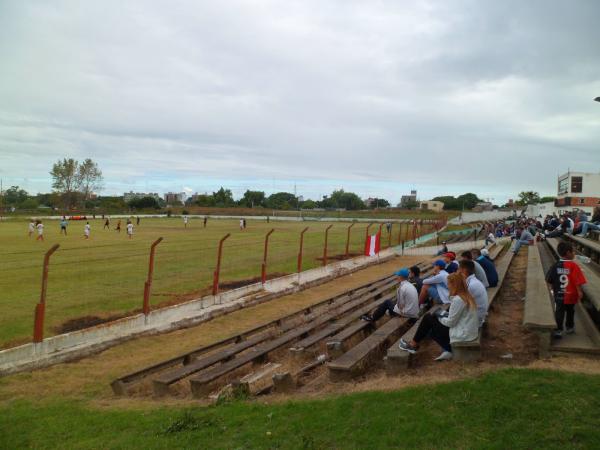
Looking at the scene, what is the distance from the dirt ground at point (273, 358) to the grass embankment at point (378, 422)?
436 mm

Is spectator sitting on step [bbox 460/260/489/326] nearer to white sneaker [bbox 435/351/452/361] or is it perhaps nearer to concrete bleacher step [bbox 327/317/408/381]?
white sneaker [bbox 435/351/452/361]

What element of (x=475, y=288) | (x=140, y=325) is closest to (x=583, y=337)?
(x=475, y=288)

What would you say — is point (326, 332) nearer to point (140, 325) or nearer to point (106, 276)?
point (140, 325)

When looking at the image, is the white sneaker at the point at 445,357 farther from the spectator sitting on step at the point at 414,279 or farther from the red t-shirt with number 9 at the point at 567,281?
the spectator sitting on step at the point at 414,279

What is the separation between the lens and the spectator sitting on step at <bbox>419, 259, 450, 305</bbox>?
9039 mm

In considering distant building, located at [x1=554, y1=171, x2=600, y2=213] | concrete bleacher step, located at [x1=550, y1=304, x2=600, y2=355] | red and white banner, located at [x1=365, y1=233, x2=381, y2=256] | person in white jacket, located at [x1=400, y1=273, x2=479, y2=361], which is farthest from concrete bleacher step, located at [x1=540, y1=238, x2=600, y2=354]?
distant building, located at [x1=554, y1=171, x2=600, y2=213]

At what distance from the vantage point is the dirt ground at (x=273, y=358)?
6.00 meters

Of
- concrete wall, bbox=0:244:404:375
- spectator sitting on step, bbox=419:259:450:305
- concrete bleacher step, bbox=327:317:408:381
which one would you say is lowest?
concrete wall, bbox=0:244:404:375

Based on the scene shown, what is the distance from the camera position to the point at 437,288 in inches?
364

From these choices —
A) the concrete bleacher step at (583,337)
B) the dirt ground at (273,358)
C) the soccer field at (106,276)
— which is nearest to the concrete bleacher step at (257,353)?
the dirt ground at (273,358)

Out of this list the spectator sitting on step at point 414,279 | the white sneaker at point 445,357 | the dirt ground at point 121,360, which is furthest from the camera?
the spectator sitting on step at point 414,279

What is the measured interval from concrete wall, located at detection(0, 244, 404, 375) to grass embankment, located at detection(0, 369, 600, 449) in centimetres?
255

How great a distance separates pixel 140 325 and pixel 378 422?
753cm

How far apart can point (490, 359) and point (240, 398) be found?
3.26 metres
